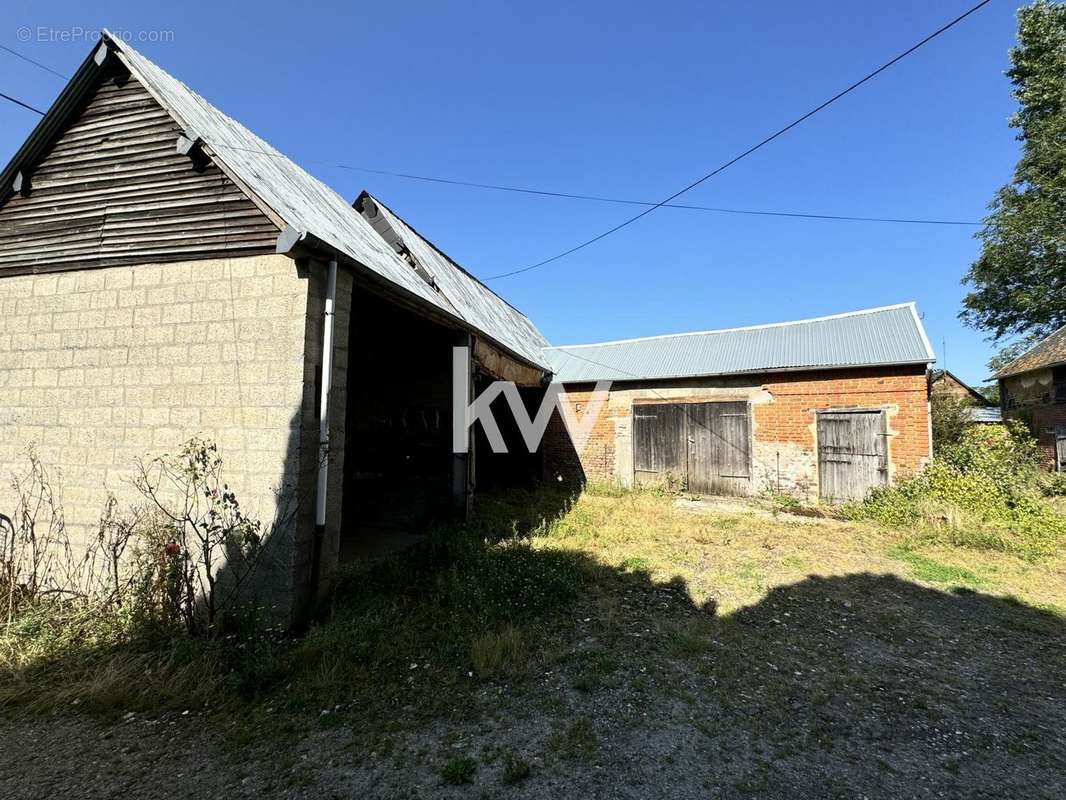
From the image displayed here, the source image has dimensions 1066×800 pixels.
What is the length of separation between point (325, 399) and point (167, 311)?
2.08m

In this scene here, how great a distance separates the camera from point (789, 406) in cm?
1059

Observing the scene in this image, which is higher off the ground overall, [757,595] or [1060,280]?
[1060,280]

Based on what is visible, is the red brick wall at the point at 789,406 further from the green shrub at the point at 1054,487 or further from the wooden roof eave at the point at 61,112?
the wooden roof eave at the point at 61,112

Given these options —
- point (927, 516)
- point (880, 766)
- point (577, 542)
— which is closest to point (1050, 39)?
point (927, 516)

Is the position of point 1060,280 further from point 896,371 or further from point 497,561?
point 497,561

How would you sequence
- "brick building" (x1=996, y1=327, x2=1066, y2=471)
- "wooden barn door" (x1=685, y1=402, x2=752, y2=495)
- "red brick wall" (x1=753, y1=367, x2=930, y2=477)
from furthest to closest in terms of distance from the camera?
"brick building" (x1=996, y1=327, x2=1066, y2=471) < "wooden barn door" (x1=685, y1=402, x2=752, y2=495) < "red brick wall" (x1=753, y1=367, x2=930, y2=477)

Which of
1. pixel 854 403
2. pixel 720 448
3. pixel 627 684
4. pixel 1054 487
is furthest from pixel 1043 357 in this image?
pixel 627 684

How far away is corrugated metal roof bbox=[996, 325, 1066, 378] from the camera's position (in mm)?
14397

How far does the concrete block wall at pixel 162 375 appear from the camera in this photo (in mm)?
4270

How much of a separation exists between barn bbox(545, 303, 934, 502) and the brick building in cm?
797

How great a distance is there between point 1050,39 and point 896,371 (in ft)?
62.8

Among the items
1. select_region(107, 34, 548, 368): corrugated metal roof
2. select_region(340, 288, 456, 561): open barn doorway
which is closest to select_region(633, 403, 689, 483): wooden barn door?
select_region(107, 34, 548, 368): corrugated metal roof

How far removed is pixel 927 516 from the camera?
7.86 metres

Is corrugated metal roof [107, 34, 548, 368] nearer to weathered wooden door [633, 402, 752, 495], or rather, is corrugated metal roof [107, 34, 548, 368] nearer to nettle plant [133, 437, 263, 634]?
nettle plant [133, 437, 263, 634]
